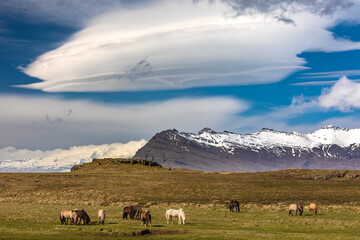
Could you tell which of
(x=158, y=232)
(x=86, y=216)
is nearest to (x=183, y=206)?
(x=86, y=216)

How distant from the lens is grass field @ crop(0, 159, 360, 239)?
132 ft

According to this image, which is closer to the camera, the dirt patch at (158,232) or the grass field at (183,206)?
the dirt patch at (158,232)

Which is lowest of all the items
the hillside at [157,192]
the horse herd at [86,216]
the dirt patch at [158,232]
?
the dirt patch at [158,232]

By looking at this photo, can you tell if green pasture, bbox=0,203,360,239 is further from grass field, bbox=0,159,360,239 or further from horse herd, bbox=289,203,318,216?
horse herd, bbox=289,203,318,216

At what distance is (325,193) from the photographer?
9194cm

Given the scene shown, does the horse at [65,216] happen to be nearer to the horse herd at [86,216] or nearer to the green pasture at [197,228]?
the horse herd at [86,216]

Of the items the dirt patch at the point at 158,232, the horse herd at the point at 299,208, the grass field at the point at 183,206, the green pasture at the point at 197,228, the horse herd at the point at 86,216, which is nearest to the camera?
the green pasture at the point at 197,228

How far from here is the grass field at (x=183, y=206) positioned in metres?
40.2

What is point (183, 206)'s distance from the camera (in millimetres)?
73625

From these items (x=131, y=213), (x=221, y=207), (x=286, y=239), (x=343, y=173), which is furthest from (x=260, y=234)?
(x=343, y=173)

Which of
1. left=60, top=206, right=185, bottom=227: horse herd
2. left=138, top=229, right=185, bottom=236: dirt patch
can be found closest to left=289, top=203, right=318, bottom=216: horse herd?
left=60, top=206, right=185, bottom=227: horse herd

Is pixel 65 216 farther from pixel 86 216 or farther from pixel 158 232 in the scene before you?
pixel 158 232

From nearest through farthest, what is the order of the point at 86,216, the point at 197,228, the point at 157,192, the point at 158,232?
the point at 158,232 < the point at 197,228 < the point at 86,216 < the point at 157,192

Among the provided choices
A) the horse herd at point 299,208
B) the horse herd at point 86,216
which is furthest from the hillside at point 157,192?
the horse herd at point 86,216
